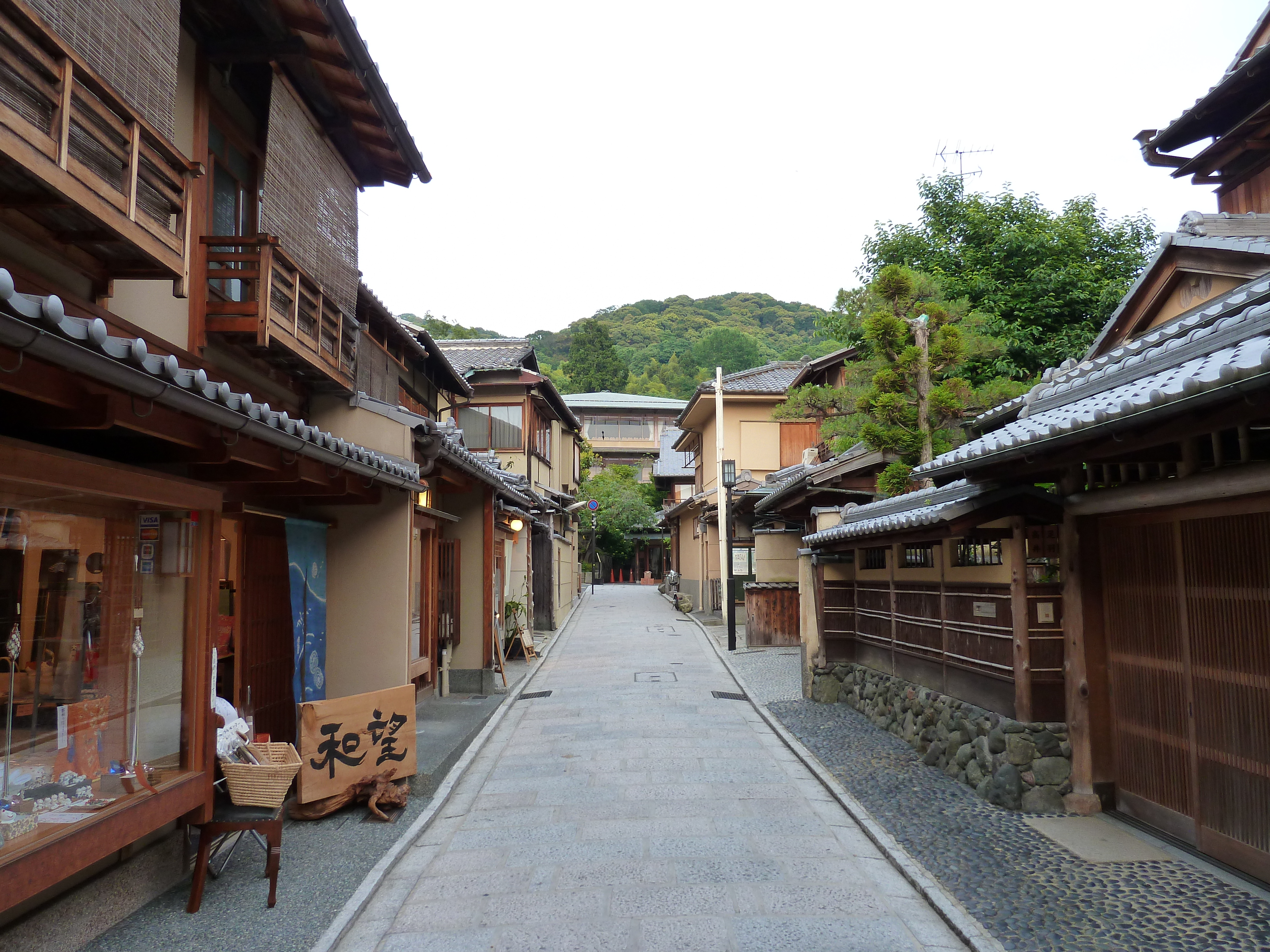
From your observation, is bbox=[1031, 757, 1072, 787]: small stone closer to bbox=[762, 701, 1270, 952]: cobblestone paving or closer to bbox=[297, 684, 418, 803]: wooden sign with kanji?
bbox=[762, 701, 1270, 952]: cobblestone paving

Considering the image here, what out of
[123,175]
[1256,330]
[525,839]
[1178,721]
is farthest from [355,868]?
[1256,330]

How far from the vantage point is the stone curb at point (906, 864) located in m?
5.31

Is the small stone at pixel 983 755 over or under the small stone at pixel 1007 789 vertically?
over

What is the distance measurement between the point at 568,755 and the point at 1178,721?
6.66 m

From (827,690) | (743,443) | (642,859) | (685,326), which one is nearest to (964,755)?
(642,859)

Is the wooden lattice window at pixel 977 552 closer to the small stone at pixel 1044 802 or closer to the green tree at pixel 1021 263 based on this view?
the small stone at pixel 1044 802

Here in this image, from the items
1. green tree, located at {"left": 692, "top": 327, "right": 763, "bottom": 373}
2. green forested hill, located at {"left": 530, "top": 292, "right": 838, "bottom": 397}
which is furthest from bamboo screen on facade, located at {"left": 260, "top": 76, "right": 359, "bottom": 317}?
green tree, located at {"left": 692, "top": 327, "right": 763, "bottom": 373}

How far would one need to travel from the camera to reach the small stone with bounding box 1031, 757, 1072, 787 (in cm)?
770

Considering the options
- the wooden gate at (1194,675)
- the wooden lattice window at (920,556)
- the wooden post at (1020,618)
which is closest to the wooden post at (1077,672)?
the wooden gate at (1194,675)

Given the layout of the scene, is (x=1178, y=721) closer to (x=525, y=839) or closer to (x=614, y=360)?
(x=525, y=839)

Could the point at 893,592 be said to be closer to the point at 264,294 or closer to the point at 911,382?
the point at 911,382

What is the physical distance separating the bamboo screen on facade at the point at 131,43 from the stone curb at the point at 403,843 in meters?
6.12

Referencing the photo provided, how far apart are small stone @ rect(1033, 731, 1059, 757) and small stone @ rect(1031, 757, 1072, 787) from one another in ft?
Result: 0.12

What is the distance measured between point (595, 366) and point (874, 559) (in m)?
67.2
